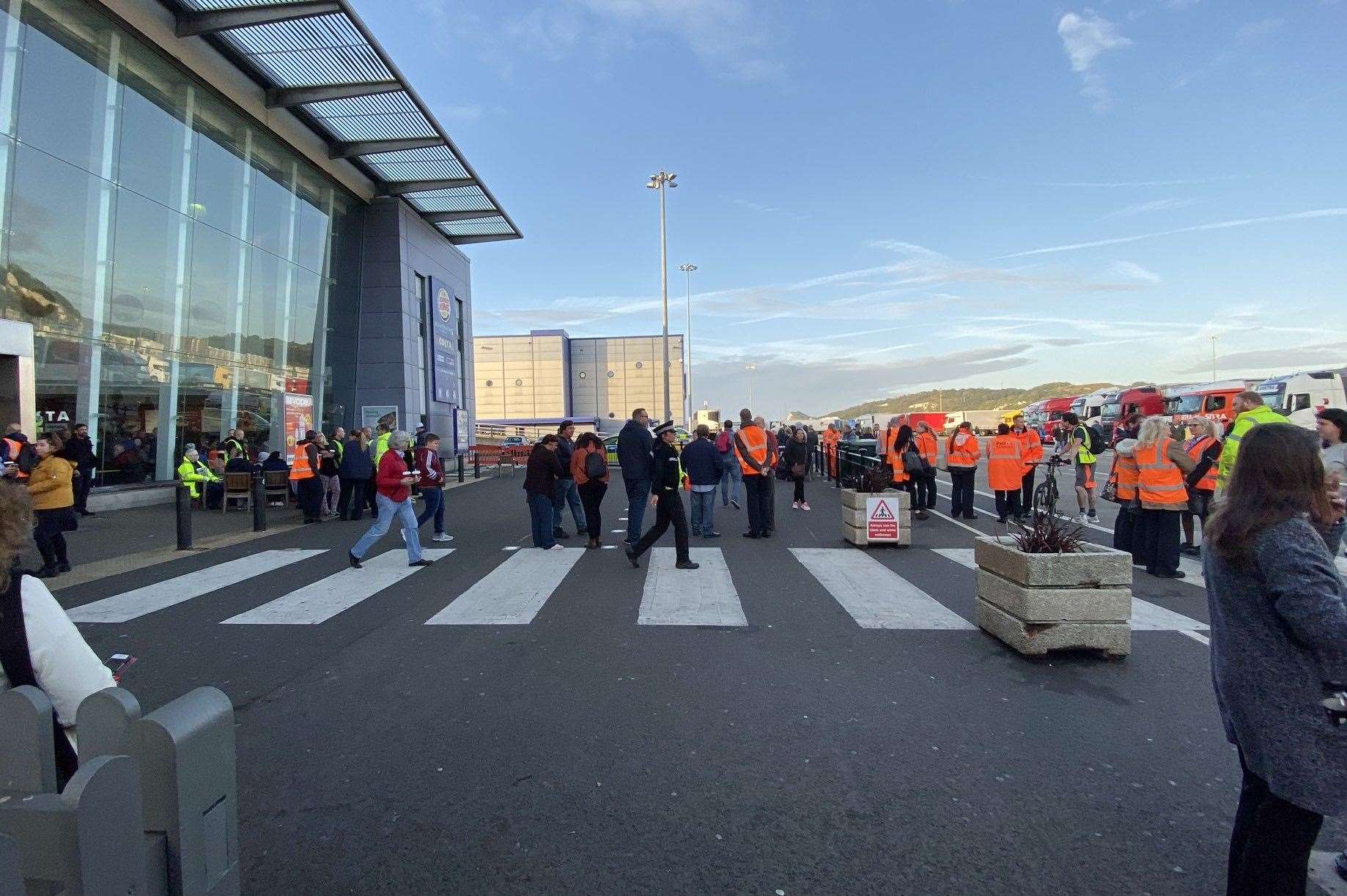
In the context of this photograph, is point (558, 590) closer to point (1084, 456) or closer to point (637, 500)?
point (637, 500)

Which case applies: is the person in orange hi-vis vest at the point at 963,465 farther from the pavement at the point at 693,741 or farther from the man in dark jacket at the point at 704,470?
the pavement at the point at 693,741

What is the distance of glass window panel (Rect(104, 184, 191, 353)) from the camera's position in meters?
16.0

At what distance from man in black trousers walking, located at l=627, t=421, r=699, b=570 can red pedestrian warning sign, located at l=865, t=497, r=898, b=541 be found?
100 inches

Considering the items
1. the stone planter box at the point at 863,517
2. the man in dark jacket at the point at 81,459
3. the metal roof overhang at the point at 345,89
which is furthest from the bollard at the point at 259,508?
the metal roof overhang at the point at 345,89

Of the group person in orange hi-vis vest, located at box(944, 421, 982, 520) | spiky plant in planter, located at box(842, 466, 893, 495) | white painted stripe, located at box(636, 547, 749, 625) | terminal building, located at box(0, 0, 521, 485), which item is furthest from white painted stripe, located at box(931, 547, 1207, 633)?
terminal building, located at box(0, 0, 521, 485)

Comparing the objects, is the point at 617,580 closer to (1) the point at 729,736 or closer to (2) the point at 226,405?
(1) the point at 729,736

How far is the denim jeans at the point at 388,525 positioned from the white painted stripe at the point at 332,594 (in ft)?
0.70

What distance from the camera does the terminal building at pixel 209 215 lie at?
565 inches

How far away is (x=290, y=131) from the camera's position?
71.2 feet

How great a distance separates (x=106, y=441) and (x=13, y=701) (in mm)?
16550

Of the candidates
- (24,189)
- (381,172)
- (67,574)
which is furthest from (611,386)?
(67,574)

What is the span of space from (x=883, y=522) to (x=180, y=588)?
8220 millimetres

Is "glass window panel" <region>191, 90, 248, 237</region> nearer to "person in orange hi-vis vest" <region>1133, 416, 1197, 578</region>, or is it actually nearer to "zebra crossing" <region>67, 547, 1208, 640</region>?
"zebra crossing" <region>67, 547, 1208, 640</region>

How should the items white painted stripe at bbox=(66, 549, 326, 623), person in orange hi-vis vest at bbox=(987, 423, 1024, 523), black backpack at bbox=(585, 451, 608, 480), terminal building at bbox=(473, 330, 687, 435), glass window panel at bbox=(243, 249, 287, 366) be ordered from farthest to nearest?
terminal building at bbox=(473, 330, 687, 435) < glass window panel at bbox=(243, 249, 287, 366) < person in orange hi-vis vest at bbox=(987, 423, 1024, 523) < black backpack at bbox=(585, 451, 608, 480) < white painted stripe at bbox=(66, 549, 326, 623)
